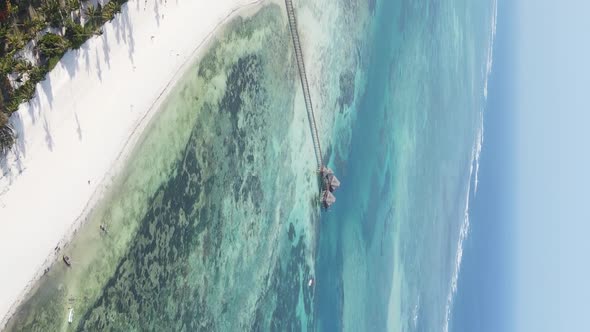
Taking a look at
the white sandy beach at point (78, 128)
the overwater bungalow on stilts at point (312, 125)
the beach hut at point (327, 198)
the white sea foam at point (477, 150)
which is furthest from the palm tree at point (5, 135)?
the white sea foam at point (477, 150)

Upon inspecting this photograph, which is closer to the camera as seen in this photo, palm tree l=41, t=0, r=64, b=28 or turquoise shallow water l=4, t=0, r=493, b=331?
palm tree l=41, t=0, r=64, b=28

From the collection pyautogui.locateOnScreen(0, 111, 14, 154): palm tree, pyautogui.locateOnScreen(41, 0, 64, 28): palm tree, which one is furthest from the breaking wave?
pyautogui.locateOnScreen(41, 0, 64, 28): palm tree

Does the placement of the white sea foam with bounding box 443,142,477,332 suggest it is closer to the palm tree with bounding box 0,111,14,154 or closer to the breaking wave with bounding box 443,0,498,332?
the breaking wave with bounding box 443,0,498,332

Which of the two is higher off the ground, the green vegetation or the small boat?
the green vegetation

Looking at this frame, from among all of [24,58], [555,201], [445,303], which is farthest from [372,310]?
[555,201]

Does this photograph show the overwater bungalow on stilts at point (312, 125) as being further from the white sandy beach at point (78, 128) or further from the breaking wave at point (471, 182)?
the breaking wave at point (471, 182)

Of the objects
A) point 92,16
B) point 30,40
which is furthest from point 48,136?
point 92,16

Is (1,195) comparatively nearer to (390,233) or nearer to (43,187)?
(43,187)
